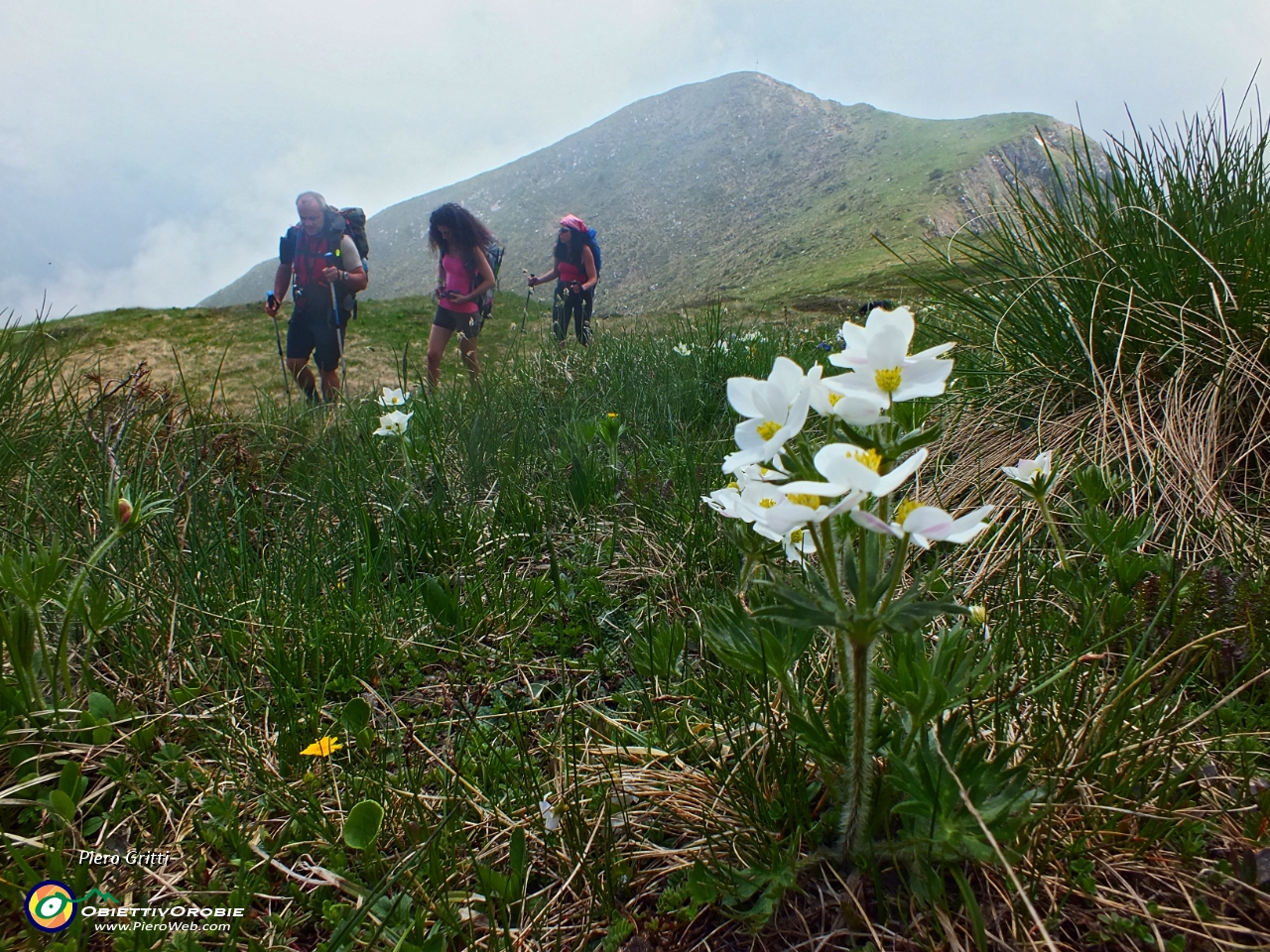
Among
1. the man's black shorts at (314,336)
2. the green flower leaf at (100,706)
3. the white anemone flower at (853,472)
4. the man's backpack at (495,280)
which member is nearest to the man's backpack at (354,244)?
the man's black shorts at (314,336)

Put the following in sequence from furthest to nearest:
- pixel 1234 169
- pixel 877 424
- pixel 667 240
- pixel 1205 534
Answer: pixel 667 240, pixel 1234 169, pixel 1205 534, pixel 877 424

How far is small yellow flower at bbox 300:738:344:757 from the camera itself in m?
1.45

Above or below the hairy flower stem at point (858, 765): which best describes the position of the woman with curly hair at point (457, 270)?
above

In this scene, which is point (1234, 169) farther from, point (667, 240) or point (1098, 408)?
point (667, 240)

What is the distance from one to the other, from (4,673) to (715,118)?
539ft

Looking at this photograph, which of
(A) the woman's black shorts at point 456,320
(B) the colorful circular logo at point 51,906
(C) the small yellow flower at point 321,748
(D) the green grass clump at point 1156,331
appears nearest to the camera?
(B) the colorful circular logo at point 51,906

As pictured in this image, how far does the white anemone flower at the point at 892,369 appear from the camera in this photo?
84 cm

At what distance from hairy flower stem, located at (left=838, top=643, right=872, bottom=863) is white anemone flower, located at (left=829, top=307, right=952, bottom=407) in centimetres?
33

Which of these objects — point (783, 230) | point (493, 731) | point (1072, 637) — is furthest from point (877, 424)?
point (783, 230)

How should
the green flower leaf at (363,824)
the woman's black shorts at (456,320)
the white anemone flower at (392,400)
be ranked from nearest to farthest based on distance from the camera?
1. the green flower leaf at (363,824)
2. the white anemone flower at (392,400)
3. the woman's black shorts at (456,320)

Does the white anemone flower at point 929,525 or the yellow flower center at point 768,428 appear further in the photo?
the yellow flower center at point 768,428

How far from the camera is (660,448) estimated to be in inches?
132

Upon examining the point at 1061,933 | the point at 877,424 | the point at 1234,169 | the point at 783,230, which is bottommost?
the point at 1061,933

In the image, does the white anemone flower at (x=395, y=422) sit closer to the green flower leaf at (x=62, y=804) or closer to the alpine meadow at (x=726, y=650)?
the alpine meadow at (x=726, y=650)
